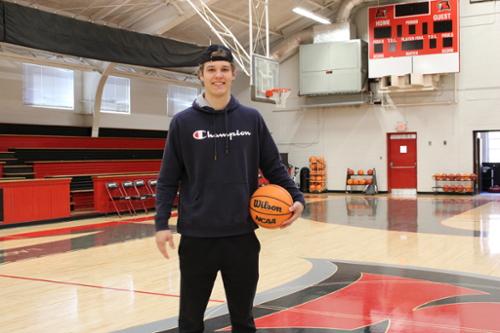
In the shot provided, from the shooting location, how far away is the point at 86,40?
12.2 metres

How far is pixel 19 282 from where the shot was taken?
20.4ft

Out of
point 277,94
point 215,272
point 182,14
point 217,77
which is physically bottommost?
point 215,272

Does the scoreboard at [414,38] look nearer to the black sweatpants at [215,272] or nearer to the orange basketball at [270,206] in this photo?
the orange basketball at [270,206]

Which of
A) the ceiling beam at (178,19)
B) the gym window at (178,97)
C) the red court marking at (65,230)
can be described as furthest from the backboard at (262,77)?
the gym window at (178,97)

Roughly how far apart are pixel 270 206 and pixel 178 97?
1869 cm

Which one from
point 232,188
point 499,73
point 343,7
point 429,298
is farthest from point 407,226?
point 343,7

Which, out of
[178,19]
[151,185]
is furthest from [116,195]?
[178,19]

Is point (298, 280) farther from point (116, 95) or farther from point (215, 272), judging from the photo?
point (116, 95)

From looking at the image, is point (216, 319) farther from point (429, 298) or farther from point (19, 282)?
point (19, 282)

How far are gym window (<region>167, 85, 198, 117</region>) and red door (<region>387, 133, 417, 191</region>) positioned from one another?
7.52m

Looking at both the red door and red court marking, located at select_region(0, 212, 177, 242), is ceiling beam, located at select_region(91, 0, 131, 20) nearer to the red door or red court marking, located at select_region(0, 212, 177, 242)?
red court marking, located at select_region(0, 212, 177, 242)

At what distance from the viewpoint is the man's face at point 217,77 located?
2.65 metres

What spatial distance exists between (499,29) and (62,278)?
16.4 m

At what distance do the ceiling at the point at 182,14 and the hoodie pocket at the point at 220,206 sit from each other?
1293cm
